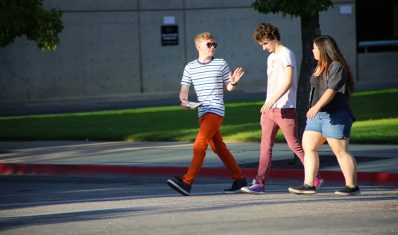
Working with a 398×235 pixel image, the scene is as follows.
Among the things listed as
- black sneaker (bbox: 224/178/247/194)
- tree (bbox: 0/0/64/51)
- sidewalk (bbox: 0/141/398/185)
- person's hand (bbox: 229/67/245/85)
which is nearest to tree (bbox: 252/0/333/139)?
sidewalk (bbox: 0/141/398/185)

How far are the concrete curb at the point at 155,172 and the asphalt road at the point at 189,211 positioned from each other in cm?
44

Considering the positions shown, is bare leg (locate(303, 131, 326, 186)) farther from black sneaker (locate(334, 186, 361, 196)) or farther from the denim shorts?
black sneaker (locate(334, 186, 361, 196))

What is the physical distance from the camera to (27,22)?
16562mm

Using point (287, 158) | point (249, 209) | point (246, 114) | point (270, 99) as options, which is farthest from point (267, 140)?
point (246, 114)

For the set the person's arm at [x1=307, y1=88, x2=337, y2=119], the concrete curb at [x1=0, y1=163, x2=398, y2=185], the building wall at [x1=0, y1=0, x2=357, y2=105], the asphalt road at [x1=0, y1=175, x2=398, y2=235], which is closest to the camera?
the asphalt road at [x1=0, y1=175, x2=398, y2=235]

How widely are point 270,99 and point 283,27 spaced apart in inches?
945

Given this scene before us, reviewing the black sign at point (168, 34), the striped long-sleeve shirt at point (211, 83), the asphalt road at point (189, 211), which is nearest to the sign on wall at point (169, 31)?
the black sign at point (168, 34)

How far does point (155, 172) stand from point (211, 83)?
2801 millimetres

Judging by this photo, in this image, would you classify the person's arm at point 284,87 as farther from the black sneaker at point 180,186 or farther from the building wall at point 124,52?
the building wall at point 124,52

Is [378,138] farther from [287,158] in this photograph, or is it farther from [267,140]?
[267,140]

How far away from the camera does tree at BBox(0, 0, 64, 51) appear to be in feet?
53.1

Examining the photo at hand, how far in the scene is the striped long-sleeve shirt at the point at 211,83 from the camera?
11109 millimetres

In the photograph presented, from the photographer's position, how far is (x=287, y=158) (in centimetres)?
1423

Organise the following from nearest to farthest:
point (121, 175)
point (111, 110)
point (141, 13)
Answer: point (121, 175)
point (111, 110)
point (141, 13)
